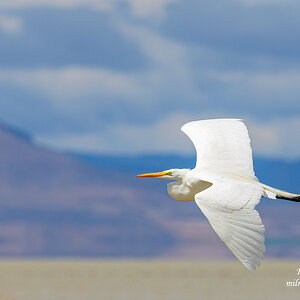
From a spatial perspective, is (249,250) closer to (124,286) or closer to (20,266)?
(124,286)

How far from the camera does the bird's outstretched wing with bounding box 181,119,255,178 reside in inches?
469

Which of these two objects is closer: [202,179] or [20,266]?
[202,179]

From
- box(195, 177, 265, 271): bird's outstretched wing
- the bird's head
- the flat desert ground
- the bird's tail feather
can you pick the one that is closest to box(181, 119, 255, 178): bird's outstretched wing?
the bird's head

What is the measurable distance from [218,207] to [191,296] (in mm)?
15611

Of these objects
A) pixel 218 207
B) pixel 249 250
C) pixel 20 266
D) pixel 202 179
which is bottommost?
pixel 249 250

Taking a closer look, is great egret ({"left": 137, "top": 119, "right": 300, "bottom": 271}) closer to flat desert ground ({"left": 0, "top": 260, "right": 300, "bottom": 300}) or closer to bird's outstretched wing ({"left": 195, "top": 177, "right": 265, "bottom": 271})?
bird's outstretched wing ({"left": 195, "top": 177, "right": 265, "bottom": 271})

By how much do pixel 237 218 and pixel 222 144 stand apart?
3316 millimetres

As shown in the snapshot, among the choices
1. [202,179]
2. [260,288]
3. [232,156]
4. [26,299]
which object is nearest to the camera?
[202,179]

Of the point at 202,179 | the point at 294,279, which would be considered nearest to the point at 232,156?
the point at 202,179

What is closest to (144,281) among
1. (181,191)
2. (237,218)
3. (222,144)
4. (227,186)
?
(222,144)

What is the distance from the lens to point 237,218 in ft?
30.0

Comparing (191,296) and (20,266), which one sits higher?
(20,266)

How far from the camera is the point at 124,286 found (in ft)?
90.1

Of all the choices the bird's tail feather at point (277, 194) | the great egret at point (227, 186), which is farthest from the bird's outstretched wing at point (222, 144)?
the bird's tail feather at point (277, 194)
